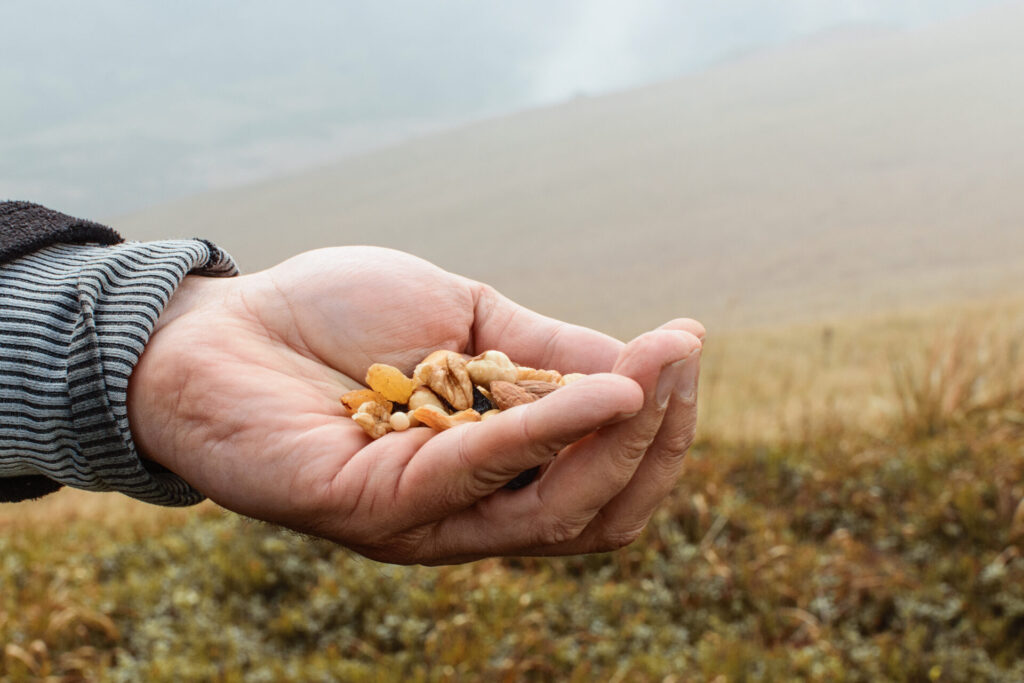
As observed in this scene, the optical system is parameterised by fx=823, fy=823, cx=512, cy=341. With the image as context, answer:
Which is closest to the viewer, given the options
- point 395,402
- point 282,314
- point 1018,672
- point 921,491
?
point 395,402

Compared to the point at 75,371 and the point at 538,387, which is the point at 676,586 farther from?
the point at 75,371

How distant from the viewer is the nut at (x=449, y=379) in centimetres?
162

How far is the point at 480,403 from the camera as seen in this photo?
1.67 meters

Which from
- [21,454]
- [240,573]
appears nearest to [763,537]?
[240,573]

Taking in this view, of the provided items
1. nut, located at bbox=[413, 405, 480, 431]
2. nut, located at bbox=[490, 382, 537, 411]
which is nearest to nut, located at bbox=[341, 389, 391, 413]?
nut, located at bbox=[413, 405, 480, 431]

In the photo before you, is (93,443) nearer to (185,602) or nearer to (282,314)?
(282,314)

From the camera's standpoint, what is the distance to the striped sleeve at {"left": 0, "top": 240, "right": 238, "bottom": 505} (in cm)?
138

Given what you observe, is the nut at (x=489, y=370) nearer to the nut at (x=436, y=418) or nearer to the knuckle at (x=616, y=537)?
the nut at (x=436, y=418)

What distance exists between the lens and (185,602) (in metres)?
3.28

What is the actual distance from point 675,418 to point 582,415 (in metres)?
0.25

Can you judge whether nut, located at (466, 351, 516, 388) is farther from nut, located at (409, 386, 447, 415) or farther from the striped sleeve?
the striped sleeve

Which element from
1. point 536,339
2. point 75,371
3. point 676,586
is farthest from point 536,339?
point 676,586

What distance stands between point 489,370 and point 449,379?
0.27 ft

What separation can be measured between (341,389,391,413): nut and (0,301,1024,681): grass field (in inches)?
58.8
